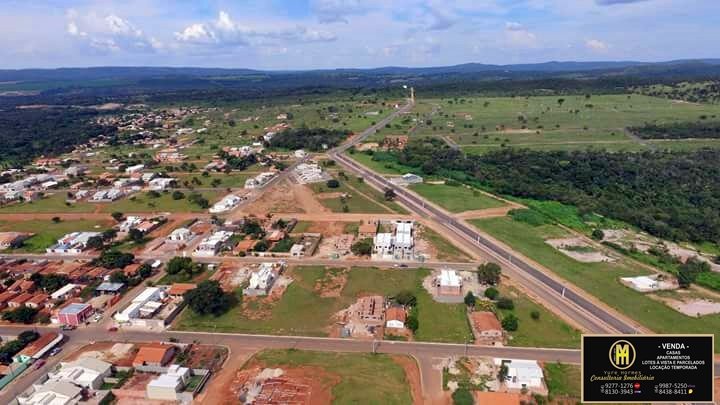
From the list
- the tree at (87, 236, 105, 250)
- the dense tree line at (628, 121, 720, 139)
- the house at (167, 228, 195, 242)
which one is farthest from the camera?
the dense tree line at (628, 121, 720, 139)

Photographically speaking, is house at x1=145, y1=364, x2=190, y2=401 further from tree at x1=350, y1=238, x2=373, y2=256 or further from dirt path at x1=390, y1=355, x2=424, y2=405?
tree at x1=350, y1=238, x2=373, y2=256

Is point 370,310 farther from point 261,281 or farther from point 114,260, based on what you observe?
point 114,260

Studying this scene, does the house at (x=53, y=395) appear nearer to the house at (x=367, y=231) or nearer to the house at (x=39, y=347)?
the house at (x=39, y=347)

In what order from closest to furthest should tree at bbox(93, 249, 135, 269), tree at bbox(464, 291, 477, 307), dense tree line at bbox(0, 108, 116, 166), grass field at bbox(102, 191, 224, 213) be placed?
tree at bbox(464, 291, 477, 307) < tree at bbox(93, 249, 135, 269) < grass field at bbox(102, 191, 224, 213) < dense tree line at bbox(0, 108, 116, 166)

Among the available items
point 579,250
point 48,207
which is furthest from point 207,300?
point 48,207

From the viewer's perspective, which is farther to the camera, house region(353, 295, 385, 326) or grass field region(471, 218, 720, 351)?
house region(353, 295, 385, 326)

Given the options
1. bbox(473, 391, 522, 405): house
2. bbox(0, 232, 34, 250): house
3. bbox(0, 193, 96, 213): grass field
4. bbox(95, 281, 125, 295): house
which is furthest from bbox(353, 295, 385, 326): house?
bbox(0, 193, 96, 213): grass field

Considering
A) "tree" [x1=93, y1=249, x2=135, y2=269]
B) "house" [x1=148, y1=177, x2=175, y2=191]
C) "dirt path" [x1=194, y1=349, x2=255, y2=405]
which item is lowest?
"dirt path" [x1=194, y1=349, x2=255, y2=405]
